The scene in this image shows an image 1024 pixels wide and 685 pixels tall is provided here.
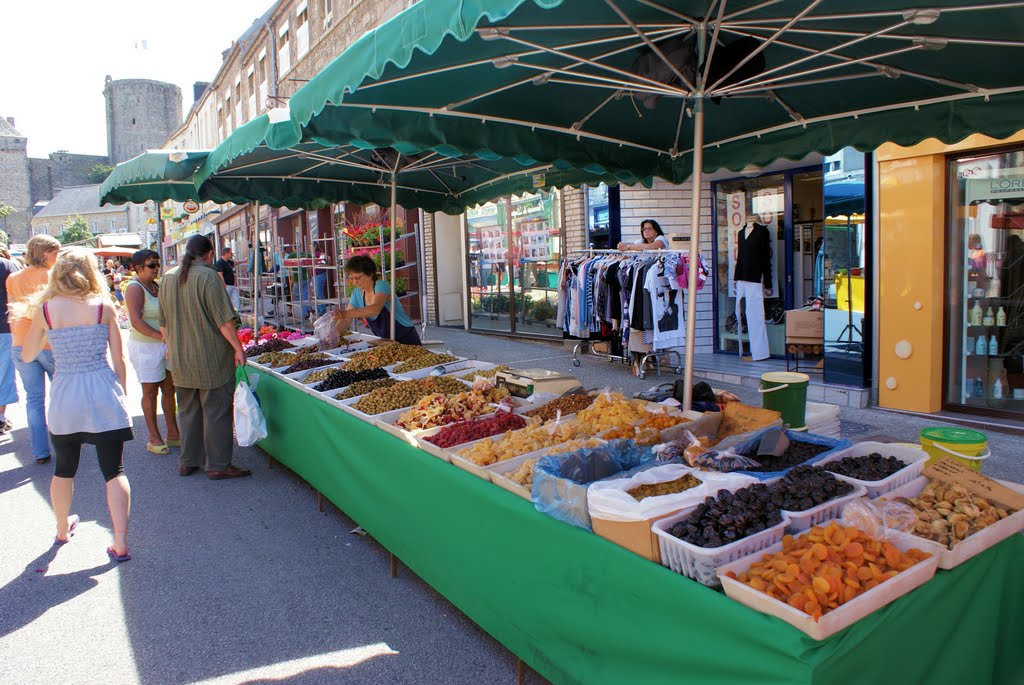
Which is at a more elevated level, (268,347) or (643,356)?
(268,347)

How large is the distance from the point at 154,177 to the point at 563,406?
5422 mm

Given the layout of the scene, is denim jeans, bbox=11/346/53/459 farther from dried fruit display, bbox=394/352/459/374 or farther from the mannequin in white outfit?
the mannequin in white outfit

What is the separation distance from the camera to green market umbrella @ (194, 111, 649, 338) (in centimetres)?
626

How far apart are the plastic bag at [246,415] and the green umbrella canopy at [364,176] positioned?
1.86 m

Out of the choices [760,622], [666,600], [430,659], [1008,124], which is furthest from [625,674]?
[1008,124]

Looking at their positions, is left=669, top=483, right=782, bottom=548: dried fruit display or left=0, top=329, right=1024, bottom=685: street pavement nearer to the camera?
left=669, top=483, right=782, bottom=548: dried fruit display

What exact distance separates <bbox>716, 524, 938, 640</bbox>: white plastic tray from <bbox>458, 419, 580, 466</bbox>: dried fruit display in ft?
4.90

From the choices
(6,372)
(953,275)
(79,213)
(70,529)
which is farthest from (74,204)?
(953,275)

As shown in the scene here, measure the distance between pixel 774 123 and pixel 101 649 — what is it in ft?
16.2

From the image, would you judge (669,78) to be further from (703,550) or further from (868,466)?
(703,550)

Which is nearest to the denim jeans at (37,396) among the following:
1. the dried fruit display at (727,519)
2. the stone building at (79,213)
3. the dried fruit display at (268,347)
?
the dried fruit display at (268,347)

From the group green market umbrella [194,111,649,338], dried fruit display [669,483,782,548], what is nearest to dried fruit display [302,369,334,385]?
green market umbrella [194,111,649,338]

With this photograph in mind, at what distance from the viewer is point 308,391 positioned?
544 centimetres

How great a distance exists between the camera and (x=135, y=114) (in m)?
72.3
